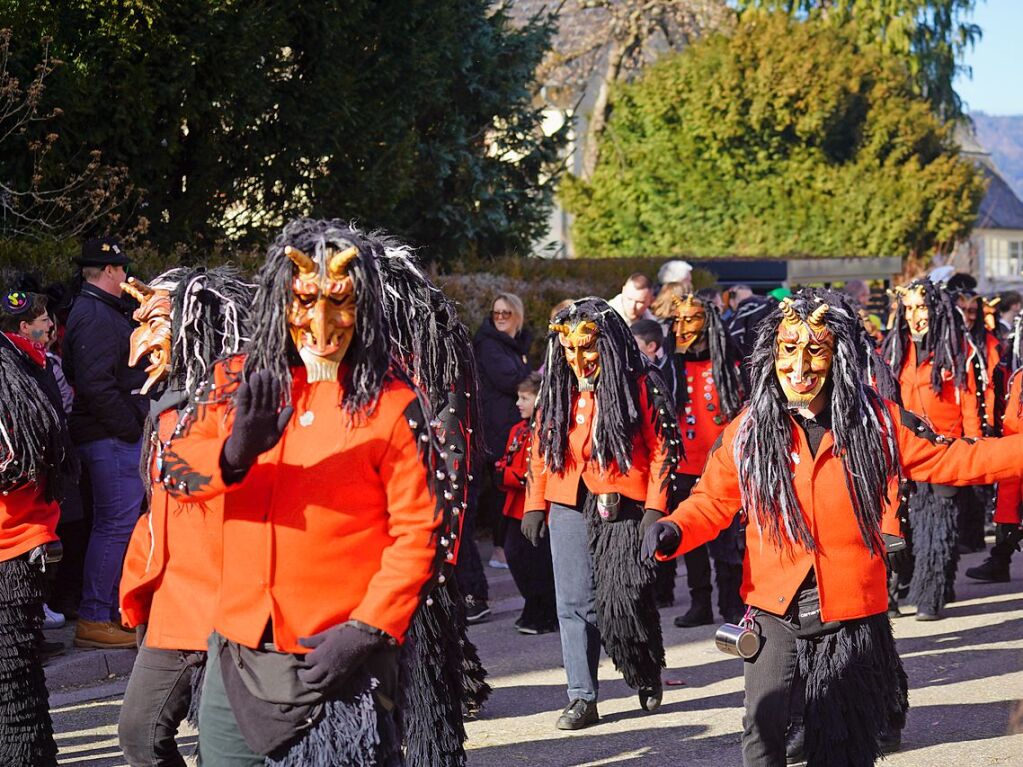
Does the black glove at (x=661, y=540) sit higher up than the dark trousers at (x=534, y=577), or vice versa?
the black glove at (x=661, y=540)

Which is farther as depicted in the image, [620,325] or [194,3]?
[194,3]

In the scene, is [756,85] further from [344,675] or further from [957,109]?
[344,675]

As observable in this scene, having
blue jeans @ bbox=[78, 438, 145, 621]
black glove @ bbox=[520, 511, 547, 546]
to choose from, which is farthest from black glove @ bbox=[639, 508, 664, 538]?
blue jeans @ bbox=[78, 438, 145, 621]

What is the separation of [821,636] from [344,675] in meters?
2.21

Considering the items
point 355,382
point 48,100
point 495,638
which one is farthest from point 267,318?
point 48,100

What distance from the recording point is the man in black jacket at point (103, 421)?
891 centimetres

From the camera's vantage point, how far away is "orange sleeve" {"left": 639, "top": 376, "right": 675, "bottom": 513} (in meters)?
7.30

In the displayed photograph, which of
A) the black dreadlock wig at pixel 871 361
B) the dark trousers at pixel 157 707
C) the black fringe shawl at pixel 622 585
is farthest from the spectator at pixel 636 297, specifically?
the dark trousers at pixel 157 707

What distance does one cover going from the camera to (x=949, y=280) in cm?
1220

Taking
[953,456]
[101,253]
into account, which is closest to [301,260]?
[953,456]

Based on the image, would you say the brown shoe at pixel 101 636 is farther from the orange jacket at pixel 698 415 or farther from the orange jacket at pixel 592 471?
the orange jacket at pixel 698 415

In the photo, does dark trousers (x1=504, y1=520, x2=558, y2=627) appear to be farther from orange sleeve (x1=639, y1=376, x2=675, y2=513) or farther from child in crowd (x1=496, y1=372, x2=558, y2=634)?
orange sleeve (x1=639, y1=376, x2=675, y2=513)

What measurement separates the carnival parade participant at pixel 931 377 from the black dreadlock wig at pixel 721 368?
3.78 ft

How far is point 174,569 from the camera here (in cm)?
505
